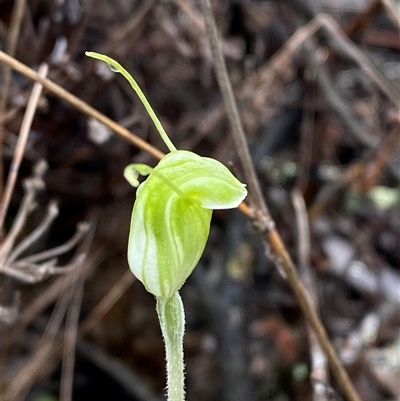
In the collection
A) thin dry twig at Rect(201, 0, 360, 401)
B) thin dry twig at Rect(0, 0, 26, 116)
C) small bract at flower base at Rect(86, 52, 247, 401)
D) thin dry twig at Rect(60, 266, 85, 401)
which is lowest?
small bract at flower base at Rect(86, 52, 247, 401)

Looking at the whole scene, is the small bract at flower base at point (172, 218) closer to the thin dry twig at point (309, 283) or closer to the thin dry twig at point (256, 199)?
the thin dry twig at point (256, 199)

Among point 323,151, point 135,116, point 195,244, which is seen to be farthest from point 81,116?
point 195,244

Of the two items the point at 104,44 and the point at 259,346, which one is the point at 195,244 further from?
the point at 259,346

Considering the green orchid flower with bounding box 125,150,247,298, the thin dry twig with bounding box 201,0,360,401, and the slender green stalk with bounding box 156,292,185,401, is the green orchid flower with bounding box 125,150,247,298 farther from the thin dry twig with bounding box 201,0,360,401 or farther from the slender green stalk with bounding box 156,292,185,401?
the thin dry twig with bounding box 201,0,360,401

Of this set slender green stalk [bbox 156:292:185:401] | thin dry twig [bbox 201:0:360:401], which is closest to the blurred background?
thin dry twig [bbox 201:0:360:401]

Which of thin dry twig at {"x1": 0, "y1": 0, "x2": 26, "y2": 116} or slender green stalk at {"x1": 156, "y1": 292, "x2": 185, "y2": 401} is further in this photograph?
thin dry twig at {"x1": 0, "y1": 0, "x2": 26, "y2": 116}

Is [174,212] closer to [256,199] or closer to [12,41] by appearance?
[256,199]

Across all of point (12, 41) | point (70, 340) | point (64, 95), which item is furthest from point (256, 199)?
point (70, 340)
